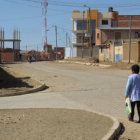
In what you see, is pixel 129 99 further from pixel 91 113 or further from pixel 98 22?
pixel 98 22

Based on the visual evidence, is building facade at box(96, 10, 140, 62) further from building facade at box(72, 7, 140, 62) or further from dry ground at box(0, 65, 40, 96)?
dry ground at box(0, 65, 40, 96)

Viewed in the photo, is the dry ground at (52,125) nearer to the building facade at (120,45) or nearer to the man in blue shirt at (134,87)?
the man in blue shirt at (134,87)

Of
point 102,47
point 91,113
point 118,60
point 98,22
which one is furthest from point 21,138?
point 98,22

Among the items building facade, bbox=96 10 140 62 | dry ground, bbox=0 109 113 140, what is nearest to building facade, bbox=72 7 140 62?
building facade, bbox=96 10 140 62

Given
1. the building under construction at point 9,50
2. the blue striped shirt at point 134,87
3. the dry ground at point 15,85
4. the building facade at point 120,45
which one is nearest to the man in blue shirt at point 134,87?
the blue striped shirt at point 134,87

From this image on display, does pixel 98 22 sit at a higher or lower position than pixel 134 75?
higher

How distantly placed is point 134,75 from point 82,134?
232cm

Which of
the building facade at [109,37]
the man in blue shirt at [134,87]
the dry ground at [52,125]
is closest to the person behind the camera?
the dry ground at [52,125]

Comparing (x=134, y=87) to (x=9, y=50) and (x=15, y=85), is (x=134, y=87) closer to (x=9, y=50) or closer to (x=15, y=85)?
(x=15, y=85)

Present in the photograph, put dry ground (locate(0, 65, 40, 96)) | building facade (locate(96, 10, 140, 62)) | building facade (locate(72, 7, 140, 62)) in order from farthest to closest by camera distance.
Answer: building facade (locate(72, 7, 140, 62)) → building facade (locate(96, 10, 140, 62)) → dry ground (locate(0, 65, 40, 96))

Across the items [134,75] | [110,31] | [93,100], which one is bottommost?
[93,100]

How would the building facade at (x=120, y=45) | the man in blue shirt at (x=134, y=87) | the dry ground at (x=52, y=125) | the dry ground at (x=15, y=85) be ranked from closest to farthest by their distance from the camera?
the dry ground at (x=52, y=125) → the man in blue shirt at (x=134, y=87) → the dry ground at (x=15, y=85) → the building facade at (x=120, y=45)

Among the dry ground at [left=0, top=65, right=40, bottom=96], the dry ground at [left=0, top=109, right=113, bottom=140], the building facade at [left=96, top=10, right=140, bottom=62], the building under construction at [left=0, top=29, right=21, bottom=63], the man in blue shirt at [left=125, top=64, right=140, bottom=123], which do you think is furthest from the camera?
the building under construction at [left=0, top=29, right=21, bottom=63]

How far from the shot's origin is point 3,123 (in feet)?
22.1
